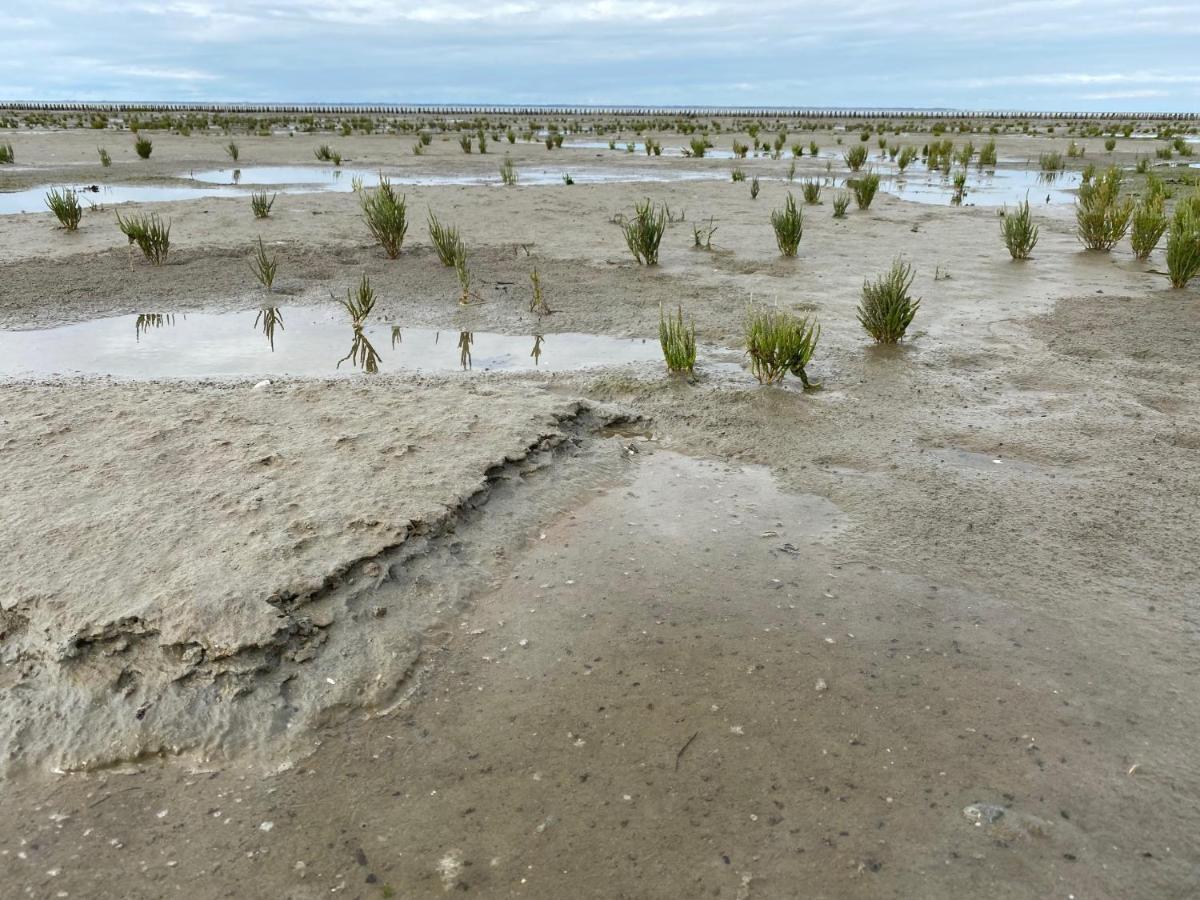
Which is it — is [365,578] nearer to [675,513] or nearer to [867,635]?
[675,513]

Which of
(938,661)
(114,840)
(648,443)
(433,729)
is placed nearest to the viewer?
(114,840)

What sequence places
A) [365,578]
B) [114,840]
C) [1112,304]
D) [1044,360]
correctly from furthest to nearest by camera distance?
[1112,304] < [1044,360] < [365,578] < [114,840]

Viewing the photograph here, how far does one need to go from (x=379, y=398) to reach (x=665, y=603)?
2.27 metres

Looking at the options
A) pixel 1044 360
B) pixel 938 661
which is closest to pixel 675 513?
pixel 938 661

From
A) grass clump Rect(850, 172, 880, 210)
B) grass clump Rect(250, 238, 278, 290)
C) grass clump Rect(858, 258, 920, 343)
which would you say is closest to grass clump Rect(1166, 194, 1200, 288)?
grass clump Rect(858, 258, 920, 343)

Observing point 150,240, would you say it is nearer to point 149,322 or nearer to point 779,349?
point 149,322

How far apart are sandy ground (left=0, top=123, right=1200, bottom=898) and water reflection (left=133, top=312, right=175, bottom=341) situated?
1.65m

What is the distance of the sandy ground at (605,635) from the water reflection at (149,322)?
1.65 meters

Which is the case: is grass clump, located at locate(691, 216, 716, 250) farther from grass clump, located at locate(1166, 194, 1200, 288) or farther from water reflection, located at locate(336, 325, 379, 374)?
water reflection, located at locate(336, 325, 379, 374)

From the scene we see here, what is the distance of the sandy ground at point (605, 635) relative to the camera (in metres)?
1.98

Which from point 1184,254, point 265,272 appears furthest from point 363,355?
point 1184,254

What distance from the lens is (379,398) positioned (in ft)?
14.8

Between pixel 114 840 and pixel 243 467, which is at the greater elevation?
pixel 243 467

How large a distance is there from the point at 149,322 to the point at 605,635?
17.6ft
